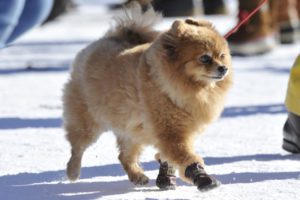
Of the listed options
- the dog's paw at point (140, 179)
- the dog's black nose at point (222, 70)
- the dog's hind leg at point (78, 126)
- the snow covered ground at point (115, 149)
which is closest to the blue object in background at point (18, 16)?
the snow covered ground at point (115, 149)

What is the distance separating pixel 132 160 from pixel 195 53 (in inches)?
39.5

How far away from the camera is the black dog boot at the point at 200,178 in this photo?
434 cm

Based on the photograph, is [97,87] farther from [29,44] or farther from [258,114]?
[29,44]

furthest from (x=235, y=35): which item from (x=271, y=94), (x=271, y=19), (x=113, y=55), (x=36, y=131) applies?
(x=113, y=55)

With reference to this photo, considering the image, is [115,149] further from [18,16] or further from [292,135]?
[18,16]

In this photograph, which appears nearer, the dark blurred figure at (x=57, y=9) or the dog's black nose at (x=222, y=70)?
the dog's black nose at (x=222, y=70)

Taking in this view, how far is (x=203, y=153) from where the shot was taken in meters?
6.02

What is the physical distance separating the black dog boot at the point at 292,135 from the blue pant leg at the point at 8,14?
2292mm

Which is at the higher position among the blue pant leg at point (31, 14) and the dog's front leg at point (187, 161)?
the dog's front leg at point (187, 161)

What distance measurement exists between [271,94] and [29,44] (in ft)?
19.0

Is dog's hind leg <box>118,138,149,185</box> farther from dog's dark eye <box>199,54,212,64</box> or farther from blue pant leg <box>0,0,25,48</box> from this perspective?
blue pant leg <box>0,0,25,48</box>

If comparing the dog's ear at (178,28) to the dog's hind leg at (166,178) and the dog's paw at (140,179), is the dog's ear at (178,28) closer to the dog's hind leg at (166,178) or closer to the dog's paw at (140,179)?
the dog's hind leg at (166,178)

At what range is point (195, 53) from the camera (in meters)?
4.56

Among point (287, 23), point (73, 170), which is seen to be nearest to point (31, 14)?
point (73, 170)
